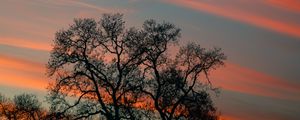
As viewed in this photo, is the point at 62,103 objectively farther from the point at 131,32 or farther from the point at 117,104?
the point at 131,32

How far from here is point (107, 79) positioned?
5509 cm

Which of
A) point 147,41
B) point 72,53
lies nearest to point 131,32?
point 147,41

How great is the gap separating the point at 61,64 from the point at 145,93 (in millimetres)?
7856

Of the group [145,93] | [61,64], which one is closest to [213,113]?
[145,93]

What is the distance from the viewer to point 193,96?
58125 mm

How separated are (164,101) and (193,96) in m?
2.73

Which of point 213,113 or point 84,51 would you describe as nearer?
point 84,51

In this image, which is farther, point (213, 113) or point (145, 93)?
point (213, 113)

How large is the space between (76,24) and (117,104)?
25.7 feet

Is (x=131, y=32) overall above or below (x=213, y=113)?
above

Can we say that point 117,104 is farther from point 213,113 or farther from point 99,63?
point 213,113

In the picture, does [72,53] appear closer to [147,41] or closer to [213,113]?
[147,41]

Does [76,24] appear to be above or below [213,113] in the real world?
above

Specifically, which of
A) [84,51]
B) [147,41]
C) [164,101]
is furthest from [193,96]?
[84,51]
